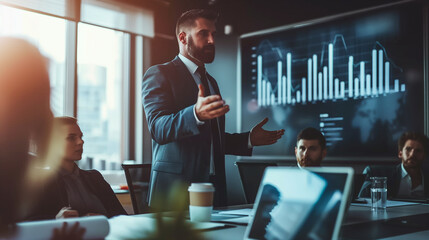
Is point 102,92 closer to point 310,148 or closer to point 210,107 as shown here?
point 310,148

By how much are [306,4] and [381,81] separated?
1018 millimetres

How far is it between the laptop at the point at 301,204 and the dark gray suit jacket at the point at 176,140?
2.34ft

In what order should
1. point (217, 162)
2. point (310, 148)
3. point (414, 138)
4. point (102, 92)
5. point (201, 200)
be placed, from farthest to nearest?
point (102, 92) → point (414, 138) → point (310, 148) → point (217, 162) → point (201, 200)

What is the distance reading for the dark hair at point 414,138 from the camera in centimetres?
301

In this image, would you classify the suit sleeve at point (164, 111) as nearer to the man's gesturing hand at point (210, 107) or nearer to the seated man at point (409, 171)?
the man's gesturing hand at point (210, 107)

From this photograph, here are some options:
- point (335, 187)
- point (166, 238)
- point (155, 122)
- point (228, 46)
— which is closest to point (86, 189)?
point (155, 122)

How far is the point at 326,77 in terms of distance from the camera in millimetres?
3752

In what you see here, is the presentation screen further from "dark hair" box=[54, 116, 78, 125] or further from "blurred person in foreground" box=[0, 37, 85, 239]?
"blurred person in foreground" box=[0, 37, 85, 239]

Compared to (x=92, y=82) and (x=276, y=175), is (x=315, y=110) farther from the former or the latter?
(x=276, y=175)

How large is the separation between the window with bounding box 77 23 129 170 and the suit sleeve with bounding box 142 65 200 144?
2.35 meters

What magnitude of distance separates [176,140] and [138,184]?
0.39 meters

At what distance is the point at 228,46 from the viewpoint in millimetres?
4469

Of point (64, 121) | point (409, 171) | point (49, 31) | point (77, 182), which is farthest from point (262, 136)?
point (49, 31)

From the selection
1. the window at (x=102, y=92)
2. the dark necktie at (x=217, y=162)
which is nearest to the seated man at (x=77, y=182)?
the dark necktie at (x=217, y=162)
